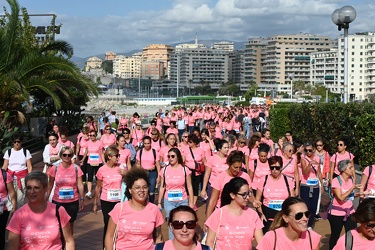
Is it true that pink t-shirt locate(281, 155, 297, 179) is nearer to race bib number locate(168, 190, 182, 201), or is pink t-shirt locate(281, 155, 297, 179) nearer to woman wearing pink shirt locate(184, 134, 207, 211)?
race bib number locate(168, 190, 182, 201)

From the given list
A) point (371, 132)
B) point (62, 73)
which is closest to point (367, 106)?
point (371, 132)

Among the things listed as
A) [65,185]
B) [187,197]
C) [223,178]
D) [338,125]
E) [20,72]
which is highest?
[20,72]

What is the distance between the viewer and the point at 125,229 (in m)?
5.35

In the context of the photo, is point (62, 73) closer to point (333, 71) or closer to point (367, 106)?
point (367, 106)

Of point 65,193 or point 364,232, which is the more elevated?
point 364,232

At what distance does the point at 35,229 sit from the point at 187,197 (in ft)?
12.6

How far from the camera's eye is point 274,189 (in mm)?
7328

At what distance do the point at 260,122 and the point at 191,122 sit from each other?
7398mm

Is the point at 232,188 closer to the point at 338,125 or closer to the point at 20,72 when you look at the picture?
the point at 338,125

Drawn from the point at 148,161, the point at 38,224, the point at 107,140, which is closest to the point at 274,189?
the point at 38,224

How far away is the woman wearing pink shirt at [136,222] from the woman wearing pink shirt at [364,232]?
→ 1.62m

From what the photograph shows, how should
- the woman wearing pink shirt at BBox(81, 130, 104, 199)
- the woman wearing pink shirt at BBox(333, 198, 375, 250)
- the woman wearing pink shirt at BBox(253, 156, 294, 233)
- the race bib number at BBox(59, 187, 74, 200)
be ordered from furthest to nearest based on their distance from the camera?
the woman wearing pink shirt at BBox(81, 130, 104, 199) < the race bib number at BBox(59, 187, 74, 200) < the woman wearing pink shirt at BBox(253, 156, 294, 233) < the woman wearing pink shirt at BBox(333, 198, 375, 250)

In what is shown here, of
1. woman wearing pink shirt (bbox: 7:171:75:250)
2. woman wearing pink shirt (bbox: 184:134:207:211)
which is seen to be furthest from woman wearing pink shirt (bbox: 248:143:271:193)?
woman wearing pink shirt (bbox: 7:171:75:250)

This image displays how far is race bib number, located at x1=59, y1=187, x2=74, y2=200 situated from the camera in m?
8.14
